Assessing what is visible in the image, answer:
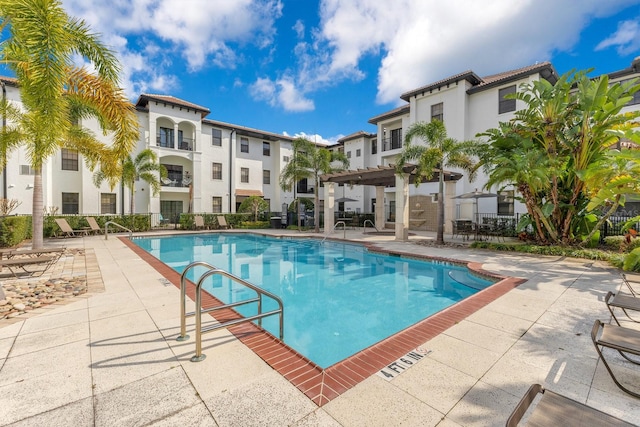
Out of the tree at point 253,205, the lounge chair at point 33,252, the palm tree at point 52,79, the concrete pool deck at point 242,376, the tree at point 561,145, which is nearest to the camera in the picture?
the concrete pool deck at point 242,376

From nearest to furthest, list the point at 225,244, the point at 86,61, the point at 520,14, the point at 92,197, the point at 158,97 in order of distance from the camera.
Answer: the point at 86,61 → the point at 520,14 → the point at 225,244 → the point at 92,197 → the point at 158,97

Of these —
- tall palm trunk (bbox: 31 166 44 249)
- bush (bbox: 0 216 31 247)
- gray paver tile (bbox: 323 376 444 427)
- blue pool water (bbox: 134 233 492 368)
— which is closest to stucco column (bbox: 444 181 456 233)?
blue pool water (bbox: 134 233 492 368)

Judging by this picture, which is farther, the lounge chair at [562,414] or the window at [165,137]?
the window at [165,137]

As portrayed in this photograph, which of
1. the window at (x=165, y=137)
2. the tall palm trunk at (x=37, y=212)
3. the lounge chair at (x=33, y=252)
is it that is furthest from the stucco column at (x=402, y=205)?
the window at (x=165, y=137)

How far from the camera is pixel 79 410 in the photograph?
249 cm

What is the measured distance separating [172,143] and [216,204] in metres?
6.89

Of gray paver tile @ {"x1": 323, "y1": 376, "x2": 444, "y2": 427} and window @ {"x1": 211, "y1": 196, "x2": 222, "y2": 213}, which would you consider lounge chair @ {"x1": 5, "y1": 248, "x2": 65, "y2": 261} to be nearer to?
gray paver tile @ {"x1": 323, "y1": 376, "x2": 444, "y2": 427}

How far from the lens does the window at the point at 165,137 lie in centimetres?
2560

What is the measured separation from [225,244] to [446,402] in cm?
1590

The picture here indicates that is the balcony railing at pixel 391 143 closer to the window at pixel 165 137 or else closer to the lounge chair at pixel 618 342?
the window at pixel 165 137

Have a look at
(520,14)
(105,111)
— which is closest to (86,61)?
(105,111)

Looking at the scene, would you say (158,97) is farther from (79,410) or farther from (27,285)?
(79,410)

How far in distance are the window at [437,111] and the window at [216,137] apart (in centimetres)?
2024

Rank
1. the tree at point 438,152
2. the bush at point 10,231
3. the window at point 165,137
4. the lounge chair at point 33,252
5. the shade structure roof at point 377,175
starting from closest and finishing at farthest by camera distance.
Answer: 1. the lounge chair at point 33,252
2. the bush at point 10,231
3. the tree at point 438,152
4. the shade structure roof at point 377,175
5. the window at point 165,137
